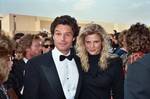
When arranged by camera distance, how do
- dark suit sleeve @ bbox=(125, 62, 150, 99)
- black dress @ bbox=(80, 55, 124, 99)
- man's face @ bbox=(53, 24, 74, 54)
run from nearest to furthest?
dark suit sleeve @ bbox=(125, 62, 150, 99), man's face @ bbox=(53, 24, 74, 54), black dress @ bbox=(80, 55, 124, 99)

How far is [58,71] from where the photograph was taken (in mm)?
4031

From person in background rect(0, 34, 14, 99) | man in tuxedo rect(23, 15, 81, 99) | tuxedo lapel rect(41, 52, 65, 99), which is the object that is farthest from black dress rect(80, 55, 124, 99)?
person in background rect(0, 34, 14, 99)

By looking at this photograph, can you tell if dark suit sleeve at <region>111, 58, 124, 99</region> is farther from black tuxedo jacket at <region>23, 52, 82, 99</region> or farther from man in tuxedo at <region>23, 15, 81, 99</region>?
black tuxedo jacket at <region>23, 52, 82, 99</region>

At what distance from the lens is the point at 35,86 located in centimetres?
387

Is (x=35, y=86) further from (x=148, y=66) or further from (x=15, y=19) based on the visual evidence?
(x=15, y=19)

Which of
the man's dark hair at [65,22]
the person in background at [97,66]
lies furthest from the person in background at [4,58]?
the person in background at [97,66]

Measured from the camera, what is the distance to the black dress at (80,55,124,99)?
441 cm

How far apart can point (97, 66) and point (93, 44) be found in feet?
0.85

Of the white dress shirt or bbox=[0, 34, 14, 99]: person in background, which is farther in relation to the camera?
the white dress shirt

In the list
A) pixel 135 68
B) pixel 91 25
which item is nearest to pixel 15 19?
pixel 91 25

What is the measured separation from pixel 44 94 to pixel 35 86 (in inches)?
4.9

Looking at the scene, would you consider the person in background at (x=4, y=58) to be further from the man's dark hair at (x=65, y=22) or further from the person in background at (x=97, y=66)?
the person in background at (x=97, y=66)

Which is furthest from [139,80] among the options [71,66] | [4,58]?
[71,66]

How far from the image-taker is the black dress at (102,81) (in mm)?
4414
